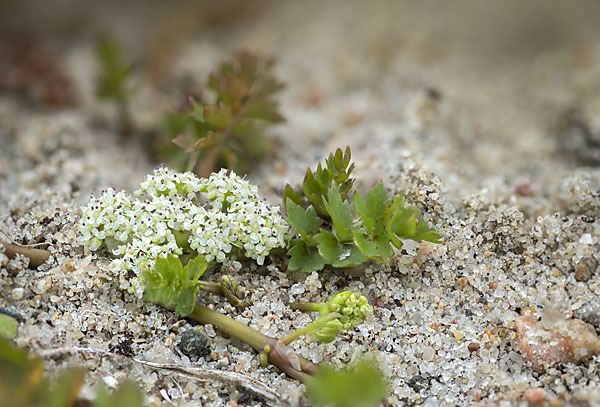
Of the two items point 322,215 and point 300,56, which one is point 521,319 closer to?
point 322,215

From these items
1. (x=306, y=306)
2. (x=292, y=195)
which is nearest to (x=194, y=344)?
(x=306, y=306)

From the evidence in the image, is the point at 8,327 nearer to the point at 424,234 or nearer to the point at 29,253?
the point at 29,253

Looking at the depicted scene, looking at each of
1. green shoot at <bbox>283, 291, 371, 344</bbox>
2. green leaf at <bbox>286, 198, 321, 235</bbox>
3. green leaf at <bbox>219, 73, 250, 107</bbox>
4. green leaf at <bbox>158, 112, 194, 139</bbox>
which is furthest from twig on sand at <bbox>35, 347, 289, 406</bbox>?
green leaf at <bbox>158, 112, 194, 139</bbox>

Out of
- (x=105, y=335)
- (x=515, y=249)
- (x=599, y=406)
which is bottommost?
(x=599, y=406)

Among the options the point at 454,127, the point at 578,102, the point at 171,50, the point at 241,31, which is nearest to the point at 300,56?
the point at 241,31

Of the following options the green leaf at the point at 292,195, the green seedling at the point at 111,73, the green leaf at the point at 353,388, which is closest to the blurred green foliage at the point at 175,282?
the green leaf at the point at 292,195

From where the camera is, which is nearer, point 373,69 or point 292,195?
point 292,195

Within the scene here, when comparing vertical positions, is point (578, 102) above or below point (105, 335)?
above
